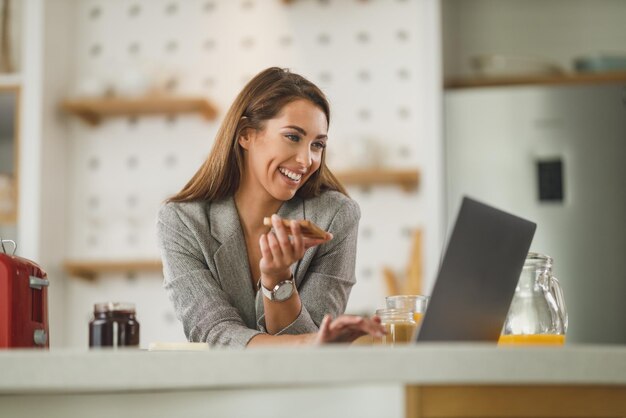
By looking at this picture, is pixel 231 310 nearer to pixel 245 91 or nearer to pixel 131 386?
pixel 245 91

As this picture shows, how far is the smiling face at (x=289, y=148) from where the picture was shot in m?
2.05

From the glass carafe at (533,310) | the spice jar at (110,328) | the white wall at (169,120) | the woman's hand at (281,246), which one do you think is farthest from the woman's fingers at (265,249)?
the white wall at (169,120)

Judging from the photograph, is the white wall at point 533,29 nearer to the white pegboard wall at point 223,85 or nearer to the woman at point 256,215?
the white pegboard wall at point 223,85

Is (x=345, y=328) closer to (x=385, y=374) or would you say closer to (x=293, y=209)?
(x=385, y=374)

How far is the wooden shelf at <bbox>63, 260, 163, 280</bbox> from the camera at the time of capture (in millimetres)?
4034

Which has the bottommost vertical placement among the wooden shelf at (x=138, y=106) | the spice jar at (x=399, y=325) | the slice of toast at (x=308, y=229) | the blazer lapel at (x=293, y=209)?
the spice jar at (x=399, y=325)

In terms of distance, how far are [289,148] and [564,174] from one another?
192 centimetres

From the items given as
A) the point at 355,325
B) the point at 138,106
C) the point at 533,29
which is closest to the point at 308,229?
the point at 355,325

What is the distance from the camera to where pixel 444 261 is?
4.09 feet

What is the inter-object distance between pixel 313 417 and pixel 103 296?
3.32 meters

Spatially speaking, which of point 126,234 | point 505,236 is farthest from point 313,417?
point 126,234

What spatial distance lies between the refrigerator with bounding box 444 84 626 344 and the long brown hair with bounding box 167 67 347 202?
5.63 feet

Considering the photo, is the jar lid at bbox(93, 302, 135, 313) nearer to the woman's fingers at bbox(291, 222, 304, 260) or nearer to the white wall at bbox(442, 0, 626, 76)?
the woman's fingers at bbox(291, 222, 304, 260)

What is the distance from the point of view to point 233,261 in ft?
6.77
